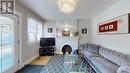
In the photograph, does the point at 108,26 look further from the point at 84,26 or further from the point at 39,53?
the point at 39,53

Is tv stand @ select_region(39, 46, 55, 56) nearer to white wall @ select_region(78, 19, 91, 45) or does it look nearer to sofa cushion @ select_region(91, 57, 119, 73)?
white wall @ select_region(78, 19, 91, 45)

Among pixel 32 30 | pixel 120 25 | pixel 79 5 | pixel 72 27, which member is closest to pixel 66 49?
pixel 72 27

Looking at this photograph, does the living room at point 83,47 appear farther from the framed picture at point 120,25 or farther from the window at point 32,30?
the window at point 32,30

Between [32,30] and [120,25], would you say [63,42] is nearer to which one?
[32,30]

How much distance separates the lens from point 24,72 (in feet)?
14.3

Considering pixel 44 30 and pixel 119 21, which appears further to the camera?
pixel 44 30

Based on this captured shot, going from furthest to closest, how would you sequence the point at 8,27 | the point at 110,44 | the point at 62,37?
1. the point at 62,37
2. the point at 110,44
3. the point at 8,27

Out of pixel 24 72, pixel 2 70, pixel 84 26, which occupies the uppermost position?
pixel 84 26

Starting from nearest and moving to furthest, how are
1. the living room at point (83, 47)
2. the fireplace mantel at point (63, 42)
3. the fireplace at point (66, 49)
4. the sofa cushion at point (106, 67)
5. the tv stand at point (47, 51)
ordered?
the sofa cushion at point (106, 67)
the living room at point (83, 47)
the tv stand at point (47, 51)
the fireplace mantel at point (63, 42)
the fireplace at point (66, 49)

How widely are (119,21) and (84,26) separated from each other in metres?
4.73

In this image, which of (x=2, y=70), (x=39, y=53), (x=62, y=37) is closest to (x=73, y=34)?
(x=62, y=37)

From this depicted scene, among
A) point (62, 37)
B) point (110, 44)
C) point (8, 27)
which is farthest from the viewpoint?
point (62, 37)

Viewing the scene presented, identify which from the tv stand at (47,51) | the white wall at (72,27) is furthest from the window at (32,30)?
the white wall at (72,27)

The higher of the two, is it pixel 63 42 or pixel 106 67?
pixel 63 42
